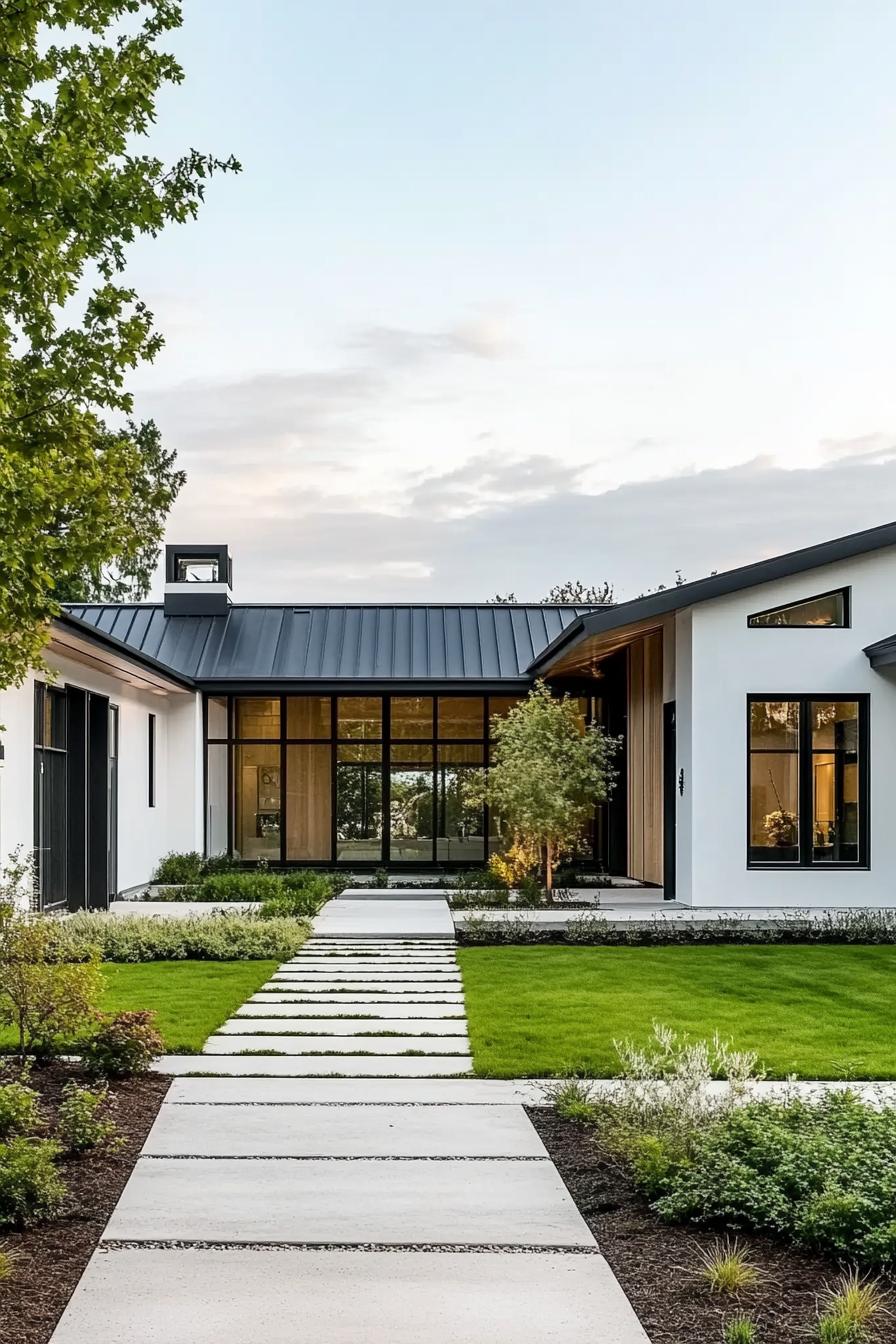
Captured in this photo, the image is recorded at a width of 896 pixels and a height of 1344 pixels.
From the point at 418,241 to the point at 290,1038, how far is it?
10.6 m

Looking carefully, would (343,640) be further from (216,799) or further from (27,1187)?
(27,1187)

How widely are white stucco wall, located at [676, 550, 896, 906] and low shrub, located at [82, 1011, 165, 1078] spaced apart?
965cm

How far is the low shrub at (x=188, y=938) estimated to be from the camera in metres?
11.4

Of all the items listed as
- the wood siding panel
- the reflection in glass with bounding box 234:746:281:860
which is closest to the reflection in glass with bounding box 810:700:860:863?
the wood siding panel

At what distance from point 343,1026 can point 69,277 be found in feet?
16.1

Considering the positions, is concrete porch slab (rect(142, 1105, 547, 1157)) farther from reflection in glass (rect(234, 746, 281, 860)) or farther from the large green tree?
reflection in glass (rect(234, 746, 281, 860))

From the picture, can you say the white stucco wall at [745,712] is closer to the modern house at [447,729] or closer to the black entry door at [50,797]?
the modern house at [447,729]

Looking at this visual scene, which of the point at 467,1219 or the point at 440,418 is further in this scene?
the point at 440,418

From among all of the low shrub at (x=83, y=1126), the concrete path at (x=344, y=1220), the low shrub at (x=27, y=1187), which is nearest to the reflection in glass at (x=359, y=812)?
the concrete path at (x=344, y=1220)

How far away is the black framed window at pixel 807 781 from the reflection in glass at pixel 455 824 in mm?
7689

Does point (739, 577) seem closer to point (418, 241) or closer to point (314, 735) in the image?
point (418, 241)

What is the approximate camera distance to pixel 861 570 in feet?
50.5

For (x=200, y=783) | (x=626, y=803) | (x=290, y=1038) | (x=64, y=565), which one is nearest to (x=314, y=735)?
(x=200, y=783)

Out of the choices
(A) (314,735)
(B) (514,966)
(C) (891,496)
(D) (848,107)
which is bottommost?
(B) (514,966)
